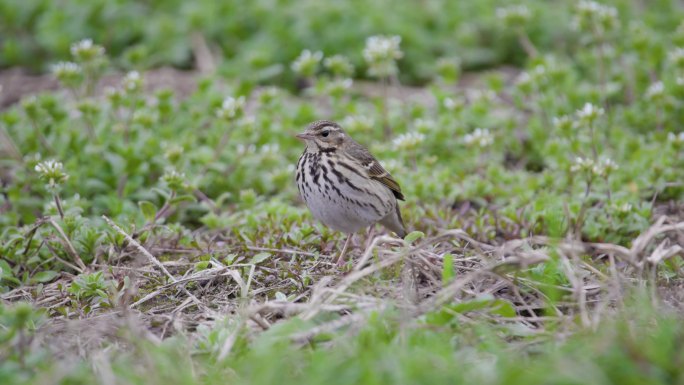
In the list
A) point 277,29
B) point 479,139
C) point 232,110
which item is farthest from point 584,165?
point 277,29

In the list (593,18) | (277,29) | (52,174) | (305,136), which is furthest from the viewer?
(277,29)

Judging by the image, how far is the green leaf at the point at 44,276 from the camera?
5742mm

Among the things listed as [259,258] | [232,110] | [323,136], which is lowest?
[259,258]

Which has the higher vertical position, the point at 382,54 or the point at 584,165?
the point at 382,54

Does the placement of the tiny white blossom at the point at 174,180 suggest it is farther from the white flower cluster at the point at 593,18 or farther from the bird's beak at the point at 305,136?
the white flower cluster at the point at 593,18

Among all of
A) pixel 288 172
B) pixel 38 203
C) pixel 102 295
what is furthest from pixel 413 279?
pixel 38 203

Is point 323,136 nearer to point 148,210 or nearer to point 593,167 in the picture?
point 148,210

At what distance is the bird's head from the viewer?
642 cm

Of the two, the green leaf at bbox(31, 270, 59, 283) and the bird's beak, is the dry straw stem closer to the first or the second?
the green leaf at bbox(31, 270, 59, 283)

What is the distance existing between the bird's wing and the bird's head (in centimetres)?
14

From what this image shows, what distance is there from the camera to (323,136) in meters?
6.48

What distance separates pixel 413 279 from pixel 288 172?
299 cm

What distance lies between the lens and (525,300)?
4988 mm

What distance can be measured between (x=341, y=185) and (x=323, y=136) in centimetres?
53
